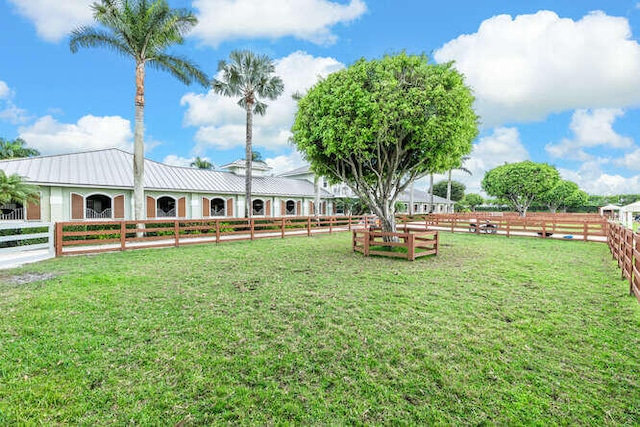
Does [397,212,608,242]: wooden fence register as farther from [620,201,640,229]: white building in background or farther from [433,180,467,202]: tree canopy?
[433,180,467,202]: tree canopy

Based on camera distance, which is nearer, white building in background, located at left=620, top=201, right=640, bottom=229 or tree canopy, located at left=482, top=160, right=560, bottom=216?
white building in background, located at left=620, top=201, right=640, bottom=229

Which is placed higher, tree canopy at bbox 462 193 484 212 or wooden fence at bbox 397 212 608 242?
tree canopy at bbox 462 193 484 212

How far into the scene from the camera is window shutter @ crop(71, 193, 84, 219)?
16873 millimetres

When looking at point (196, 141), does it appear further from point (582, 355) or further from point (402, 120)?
point (582, 355)

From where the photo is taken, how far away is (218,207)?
2536cm

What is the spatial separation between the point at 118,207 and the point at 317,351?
65.9 ft

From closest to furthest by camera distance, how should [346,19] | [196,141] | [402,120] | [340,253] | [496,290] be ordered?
[496,290] < [402,120] < [340,253] < [346,19] < [196,141]

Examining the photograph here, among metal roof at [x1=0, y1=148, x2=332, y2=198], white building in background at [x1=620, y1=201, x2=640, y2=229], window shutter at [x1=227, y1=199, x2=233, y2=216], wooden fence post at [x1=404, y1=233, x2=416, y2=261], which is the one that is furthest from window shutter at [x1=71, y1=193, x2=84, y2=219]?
white building in background at [x1=620, y1=201, x2=640, y2=229]

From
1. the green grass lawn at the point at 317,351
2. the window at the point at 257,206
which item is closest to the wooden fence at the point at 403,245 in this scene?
the green grass lawn at the point at 317,351

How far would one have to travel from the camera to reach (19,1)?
11.5 meters

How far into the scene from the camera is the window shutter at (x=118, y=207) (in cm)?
1845

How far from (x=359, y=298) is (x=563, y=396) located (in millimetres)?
2897

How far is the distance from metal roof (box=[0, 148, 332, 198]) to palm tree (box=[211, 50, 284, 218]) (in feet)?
21.0

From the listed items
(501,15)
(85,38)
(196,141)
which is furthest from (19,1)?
(196,141)
